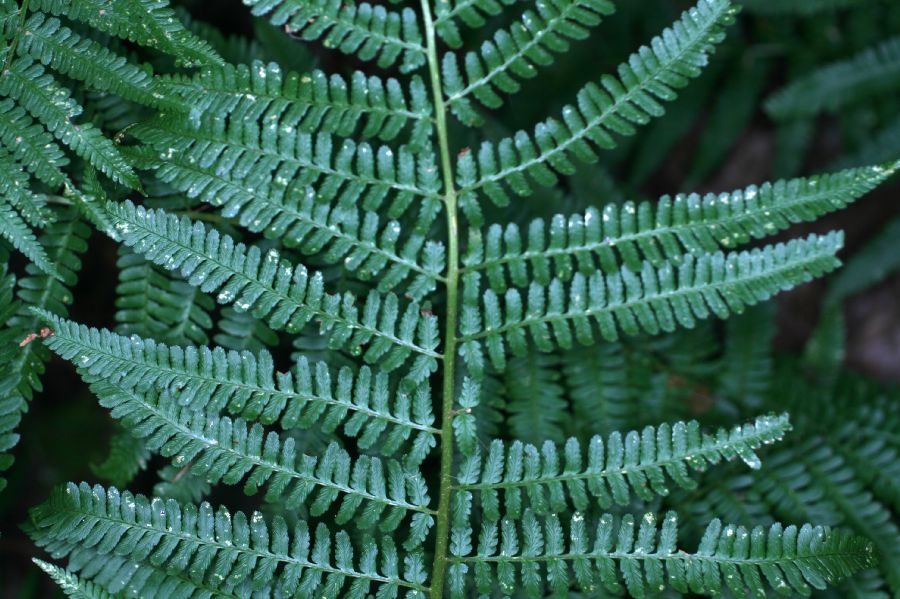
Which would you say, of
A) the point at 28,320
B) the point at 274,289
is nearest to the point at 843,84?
the point at 274,289

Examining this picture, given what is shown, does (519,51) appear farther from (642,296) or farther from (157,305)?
(157,305)

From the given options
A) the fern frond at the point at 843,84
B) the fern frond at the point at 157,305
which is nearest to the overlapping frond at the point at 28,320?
the fern frond at the point at 157,305

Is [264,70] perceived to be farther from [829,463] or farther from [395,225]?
[829,463]

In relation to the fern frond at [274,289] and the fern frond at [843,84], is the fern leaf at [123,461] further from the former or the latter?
the fern frond at [843,84]

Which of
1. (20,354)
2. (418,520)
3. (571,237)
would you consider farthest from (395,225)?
(20,354)

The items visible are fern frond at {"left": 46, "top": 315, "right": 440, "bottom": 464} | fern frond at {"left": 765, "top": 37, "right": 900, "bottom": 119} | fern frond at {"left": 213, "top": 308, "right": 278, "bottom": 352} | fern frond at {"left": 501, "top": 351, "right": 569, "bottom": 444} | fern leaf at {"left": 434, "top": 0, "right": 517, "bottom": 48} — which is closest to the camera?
fern frond at {"left": 46, "top": 315, "right": 440, "bottom": 464}

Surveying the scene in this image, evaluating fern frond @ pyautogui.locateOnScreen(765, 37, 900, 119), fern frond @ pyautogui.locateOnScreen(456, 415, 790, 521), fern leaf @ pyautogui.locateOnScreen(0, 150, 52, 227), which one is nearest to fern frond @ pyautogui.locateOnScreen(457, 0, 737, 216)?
fern frond @ pyautogui.locateOnScreen(456, 415, 790, 521)

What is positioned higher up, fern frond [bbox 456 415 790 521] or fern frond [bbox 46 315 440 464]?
fern frond [bbox 46 315 440 464]

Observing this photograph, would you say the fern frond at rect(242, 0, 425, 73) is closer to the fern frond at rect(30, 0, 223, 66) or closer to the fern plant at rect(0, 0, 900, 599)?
the fern plant at rect(0, 0, 900, 599)
